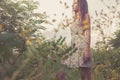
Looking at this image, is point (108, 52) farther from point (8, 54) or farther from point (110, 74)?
point (8, 54)

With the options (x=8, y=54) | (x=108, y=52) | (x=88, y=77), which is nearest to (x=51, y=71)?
(x=8, y=54)

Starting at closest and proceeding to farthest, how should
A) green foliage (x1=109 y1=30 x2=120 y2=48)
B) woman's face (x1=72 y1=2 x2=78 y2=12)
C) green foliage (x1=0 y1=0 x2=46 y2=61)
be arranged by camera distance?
woman's face (x1=72 y1=2 x2=78 y2=12) < green foliage (x1=0 y1=0 x2=46 y2=61) < green foliage (x1=109 y1=30 x2=120 y2=48)

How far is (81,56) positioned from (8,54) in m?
3.78

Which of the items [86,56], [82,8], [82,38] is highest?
[82,8]

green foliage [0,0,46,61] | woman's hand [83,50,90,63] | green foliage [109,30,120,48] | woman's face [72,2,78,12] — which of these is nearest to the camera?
woman's hand [83,50,90,63]

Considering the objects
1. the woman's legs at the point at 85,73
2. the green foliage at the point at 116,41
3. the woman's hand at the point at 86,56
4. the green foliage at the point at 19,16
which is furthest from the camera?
the green foliage at the point at 116,41

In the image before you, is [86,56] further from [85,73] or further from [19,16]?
[19,16]

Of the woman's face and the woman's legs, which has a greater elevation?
the woman's face

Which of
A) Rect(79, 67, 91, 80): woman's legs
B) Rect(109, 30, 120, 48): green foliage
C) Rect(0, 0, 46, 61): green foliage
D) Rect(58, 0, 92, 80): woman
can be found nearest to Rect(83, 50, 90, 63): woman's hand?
Rect(58, 0, 92, 80): woman

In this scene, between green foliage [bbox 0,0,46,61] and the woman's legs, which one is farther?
green foliage [bbox 0,0,46,61]

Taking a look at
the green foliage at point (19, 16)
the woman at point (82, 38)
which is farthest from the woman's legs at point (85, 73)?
the green foliage at point (19, 16)

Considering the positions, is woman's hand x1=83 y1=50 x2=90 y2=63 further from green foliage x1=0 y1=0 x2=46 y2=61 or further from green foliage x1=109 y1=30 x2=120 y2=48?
green foliage x1=109 y1=30 x2=120 y2=48

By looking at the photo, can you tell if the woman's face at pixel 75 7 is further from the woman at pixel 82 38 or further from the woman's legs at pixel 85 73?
the woman's legs at pixel 85 73

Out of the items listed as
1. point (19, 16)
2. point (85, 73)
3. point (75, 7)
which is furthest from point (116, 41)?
point (85, 73)
